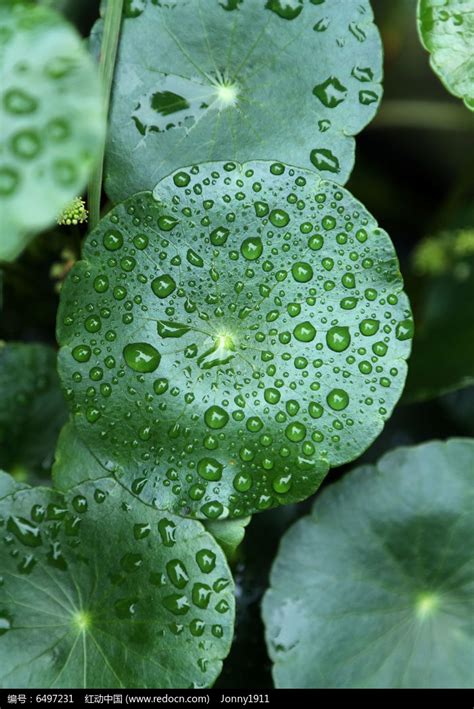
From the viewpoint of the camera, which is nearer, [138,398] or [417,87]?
[138,398]

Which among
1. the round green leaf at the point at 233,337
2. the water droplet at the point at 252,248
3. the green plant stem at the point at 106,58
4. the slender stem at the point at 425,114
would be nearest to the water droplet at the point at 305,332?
the round green leaf at the point at 233,337

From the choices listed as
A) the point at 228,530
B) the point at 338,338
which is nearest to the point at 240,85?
the point at 338,338

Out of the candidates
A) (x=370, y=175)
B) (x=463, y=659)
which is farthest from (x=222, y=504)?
(x=370, y=175)

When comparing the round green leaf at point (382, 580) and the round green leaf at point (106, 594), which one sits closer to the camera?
the round green leaf at point (106, 594)

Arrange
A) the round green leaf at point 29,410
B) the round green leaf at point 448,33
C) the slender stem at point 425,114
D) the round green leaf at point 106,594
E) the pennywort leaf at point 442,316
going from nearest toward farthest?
the round green leaf at point 106,594 < the round green leaf at point 448,33 < the round green leaf at point 29,410 < the pennywort leaf at point 442,316 < the slender stem at point 425,114

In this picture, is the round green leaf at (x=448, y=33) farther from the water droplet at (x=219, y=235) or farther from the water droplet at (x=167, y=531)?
the water droplet at (x=167, y=531)

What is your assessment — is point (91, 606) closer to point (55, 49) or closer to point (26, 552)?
point (26, 552)
